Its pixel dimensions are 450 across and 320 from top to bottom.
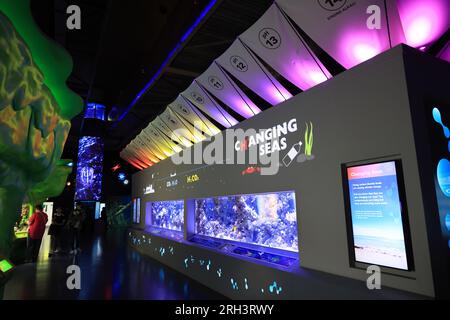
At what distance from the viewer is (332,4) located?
3344 mm

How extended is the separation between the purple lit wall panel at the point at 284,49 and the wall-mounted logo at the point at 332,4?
54 cm

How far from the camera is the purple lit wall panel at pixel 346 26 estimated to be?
10.1ft

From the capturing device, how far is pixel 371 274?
279 cm

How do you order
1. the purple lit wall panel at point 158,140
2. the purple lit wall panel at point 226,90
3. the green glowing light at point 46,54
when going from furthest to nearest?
the purple lit wall panel at point 158,140 < the purple lit wall panel at point 226,90 < the green glowing light at point 46,54

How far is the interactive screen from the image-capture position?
8.60ft

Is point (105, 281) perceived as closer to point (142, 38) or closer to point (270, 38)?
point (270, 38)

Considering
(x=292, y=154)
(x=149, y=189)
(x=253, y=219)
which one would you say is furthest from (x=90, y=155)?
(x=292, y=154)

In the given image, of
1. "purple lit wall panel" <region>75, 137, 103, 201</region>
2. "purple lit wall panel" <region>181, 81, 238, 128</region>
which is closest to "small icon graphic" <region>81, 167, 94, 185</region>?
"purple lit wall panel" <region>75, 137, 103, 201</region>

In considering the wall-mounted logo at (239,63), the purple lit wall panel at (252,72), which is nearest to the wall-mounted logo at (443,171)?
the purple lit wall panel at (252,72)

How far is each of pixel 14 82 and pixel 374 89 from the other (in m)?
3.32

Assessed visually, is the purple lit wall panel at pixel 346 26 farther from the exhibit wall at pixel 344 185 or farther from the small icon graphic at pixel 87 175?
the small icon graphic at pixel 87 175
